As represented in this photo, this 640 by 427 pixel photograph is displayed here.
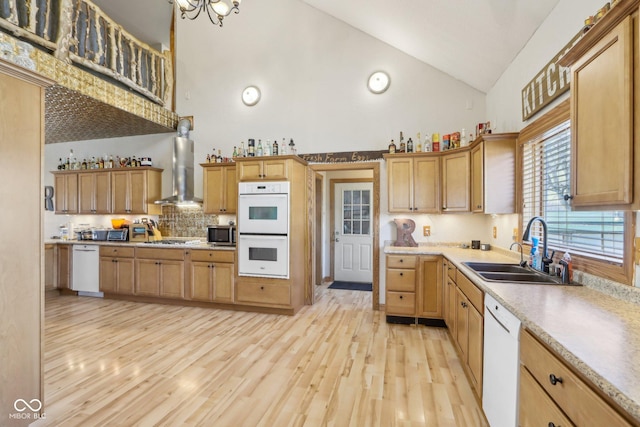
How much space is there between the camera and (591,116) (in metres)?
1.38

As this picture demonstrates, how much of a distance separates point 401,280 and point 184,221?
361 centimetres

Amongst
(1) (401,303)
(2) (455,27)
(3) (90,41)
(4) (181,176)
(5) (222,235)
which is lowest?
(1) (401,303)

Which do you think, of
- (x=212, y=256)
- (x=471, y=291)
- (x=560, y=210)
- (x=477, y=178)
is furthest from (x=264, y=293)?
(x=560, y=210)

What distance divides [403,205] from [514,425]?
280 centimetres

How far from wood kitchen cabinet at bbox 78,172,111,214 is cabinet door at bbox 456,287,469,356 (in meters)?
5.46

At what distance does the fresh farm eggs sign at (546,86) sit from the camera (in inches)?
83.3

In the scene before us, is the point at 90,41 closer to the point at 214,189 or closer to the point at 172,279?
the point at 214,189

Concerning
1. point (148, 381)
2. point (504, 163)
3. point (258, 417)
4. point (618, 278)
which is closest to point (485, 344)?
point (618, 278)

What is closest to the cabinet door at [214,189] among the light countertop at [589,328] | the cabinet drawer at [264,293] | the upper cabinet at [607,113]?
the cabinet drawer at [264,293]

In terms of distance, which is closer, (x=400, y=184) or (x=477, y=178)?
(x=477, y=178)

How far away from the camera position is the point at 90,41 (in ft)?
13.0

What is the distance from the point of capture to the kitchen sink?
2016 millimetres

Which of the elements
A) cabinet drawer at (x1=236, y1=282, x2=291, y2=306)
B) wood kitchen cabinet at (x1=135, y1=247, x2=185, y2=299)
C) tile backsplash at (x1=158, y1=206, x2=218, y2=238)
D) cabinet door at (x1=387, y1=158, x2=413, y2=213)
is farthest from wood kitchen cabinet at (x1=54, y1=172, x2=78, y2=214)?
cabinet door at (x1=387, y1=158, x2=413, y2=213)

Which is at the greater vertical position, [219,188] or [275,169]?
[275,169]
